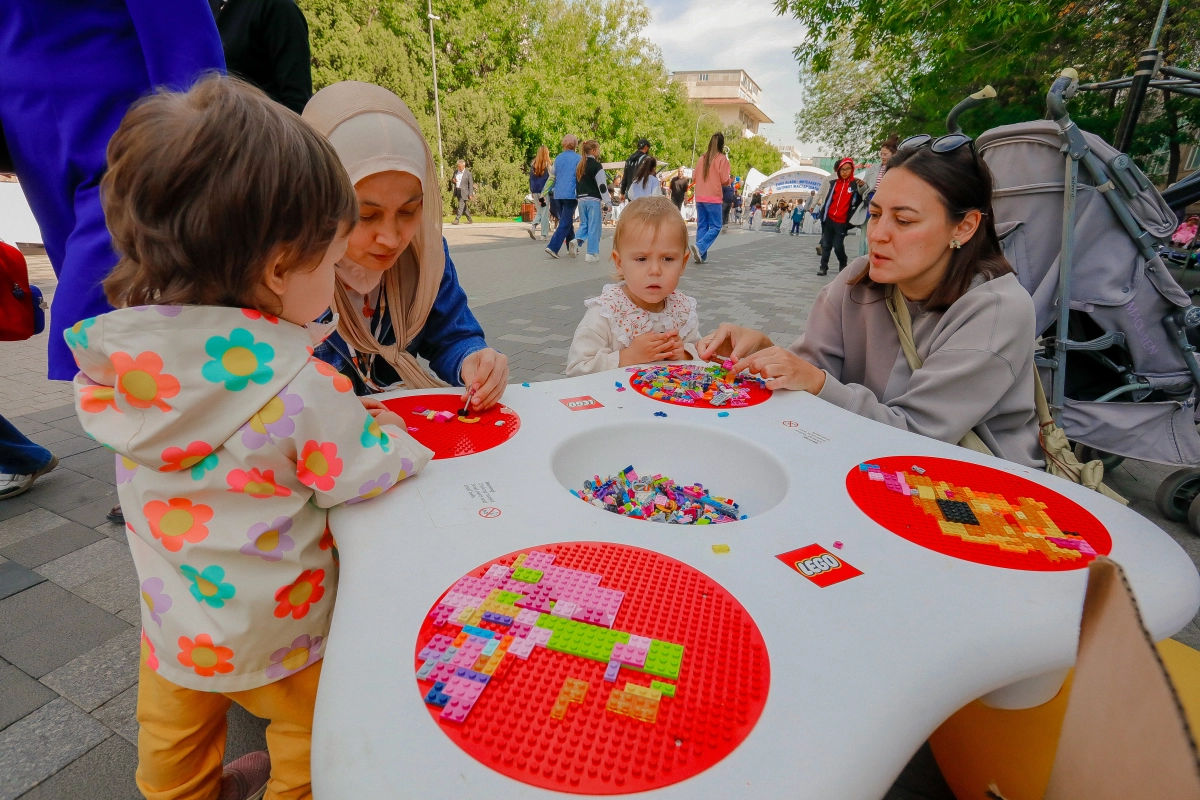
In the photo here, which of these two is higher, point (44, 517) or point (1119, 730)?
point (1119, 730)

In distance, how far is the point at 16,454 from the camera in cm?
259

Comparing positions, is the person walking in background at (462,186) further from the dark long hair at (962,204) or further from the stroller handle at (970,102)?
the dark long hair at (962,204)

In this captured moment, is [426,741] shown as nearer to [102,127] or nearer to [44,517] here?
[102,127]

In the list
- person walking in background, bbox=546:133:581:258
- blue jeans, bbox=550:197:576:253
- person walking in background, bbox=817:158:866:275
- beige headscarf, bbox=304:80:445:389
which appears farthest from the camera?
blue jeans, bbox=550:197:576:253

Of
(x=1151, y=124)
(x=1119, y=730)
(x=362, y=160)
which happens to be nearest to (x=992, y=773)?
(x=1119, y=730)

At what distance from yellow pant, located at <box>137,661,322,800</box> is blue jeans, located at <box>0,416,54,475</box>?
2191 mm

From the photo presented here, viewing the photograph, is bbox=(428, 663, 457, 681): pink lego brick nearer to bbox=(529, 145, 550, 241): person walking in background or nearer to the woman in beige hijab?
the woman in beige hijab

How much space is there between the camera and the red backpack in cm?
239

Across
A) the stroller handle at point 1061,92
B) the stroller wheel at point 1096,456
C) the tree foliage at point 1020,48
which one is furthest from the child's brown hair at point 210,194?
the tree foliage at point 1020,48

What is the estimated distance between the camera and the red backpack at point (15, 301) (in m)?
2.39

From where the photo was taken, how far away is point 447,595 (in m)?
0.85

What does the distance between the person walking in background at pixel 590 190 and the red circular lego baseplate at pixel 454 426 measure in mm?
9239

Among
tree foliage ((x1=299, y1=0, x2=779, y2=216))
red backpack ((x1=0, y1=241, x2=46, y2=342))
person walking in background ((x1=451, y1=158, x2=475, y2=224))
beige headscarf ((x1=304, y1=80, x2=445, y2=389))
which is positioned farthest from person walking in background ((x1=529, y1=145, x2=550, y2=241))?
beige headscarf ((x1=304, y1=80, x2=445, y2=389))

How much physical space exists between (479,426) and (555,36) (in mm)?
27893
